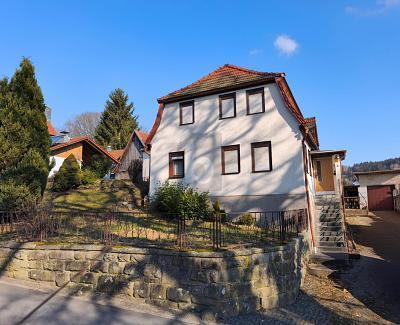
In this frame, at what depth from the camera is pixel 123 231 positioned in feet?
35.3

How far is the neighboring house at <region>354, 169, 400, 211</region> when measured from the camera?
31266 mm

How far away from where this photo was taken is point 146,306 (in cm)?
739

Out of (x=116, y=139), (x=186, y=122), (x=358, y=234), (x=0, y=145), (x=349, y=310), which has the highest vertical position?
(x=116, y=139)

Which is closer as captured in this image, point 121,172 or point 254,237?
point 254,237

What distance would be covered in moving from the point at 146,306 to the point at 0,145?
9.58m

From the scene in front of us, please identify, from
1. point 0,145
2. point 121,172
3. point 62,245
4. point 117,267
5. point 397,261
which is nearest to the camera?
point 117,267

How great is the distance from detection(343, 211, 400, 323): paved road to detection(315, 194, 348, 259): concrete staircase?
0.91 meters

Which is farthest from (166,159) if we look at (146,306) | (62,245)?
(146,306)

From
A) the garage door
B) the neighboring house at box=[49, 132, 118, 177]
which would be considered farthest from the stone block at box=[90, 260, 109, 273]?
the garage door

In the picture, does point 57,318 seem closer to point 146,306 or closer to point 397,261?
point 146,306

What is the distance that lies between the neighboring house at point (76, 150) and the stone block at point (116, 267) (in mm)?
20774

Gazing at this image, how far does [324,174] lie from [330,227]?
6.13m

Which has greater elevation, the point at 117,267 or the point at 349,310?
the point at 117,267

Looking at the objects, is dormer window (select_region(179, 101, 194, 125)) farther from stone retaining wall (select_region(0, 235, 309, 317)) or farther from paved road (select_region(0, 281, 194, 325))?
paved road (select_region(0, 281, 194, 325))
